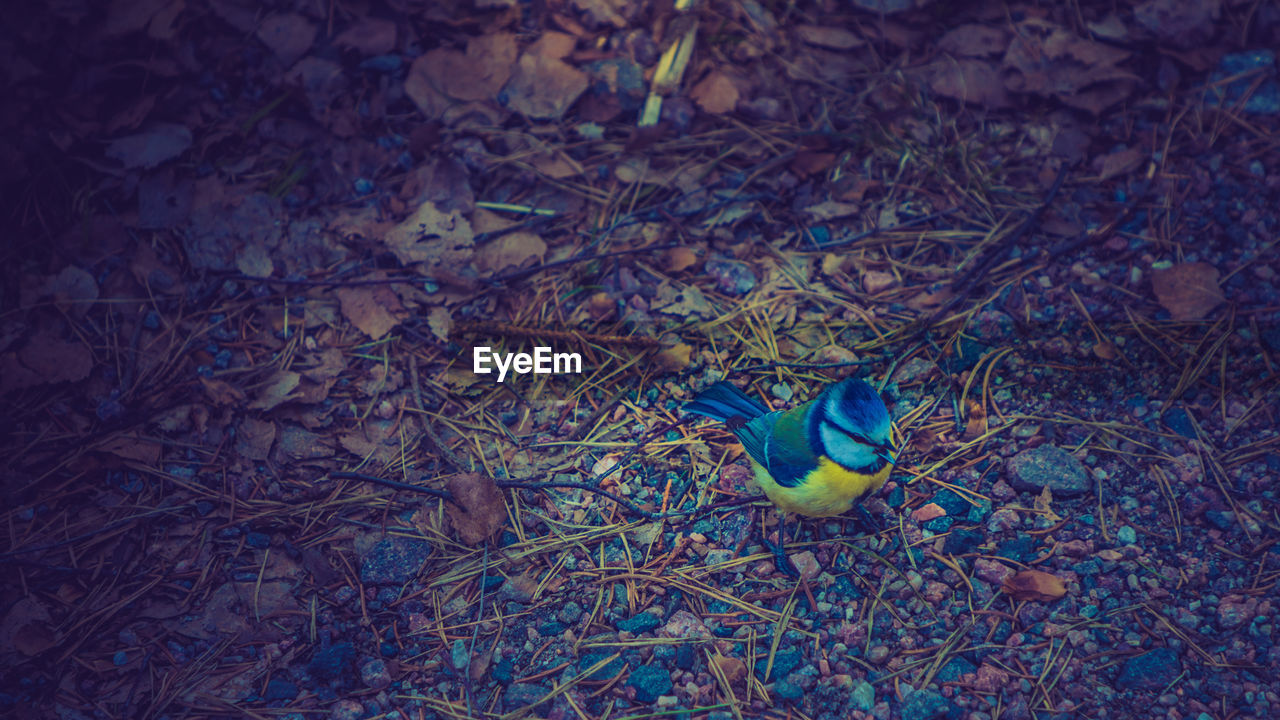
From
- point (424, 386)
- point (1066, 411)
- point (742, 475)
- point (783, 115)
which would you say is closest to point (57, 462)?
point (424, 386)

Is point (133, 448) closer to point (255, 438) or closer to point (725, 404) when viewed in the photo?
point (255, 438)

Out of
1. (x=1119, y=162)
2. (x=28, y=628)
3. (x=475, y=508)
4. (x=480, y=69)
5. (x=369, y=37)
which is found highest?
(x=369, y=37)

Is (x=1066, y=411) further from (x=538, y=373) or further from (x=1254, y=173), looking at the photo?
(x=538, y=373)

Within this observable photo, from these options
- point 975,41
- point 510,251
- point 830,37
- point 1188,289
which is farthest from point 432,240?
point 1188,289

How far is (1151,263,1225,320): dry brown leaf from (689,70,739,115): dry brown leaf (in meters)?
2.14

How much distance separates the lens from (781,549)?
Result: 2.82 meters

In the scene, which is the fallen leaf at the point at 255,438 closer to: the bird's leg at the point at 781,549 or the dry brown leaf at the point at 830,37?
the bird's leg at the point at 781,549

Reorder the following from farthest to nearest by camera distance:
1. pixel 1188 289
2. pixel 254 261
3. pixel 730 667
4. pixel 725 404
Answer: pixel 254 261
pixel 1188 289
pixel 725 404
pixel 730 667

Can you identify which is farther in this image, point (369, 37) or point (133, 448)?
point (369, 37)

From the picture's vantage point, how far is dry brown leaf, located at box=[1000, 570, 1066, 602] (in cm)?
254

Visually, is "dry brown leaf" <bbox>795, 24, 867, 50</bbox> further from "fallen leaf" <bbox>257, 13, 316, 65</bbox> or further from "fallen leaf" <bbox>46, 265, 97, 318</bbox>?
"fallen leaf" <bbox>46, 265, 97, 318</bbox>

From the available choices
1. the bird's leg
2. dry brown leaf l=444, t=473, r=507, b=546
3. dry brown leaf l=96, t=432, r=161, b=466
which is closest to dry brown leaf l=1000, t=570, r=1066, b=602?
the bird's leg

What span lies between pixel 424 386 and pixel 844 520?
183 cm

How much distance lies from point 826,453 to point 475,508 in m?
1.32
